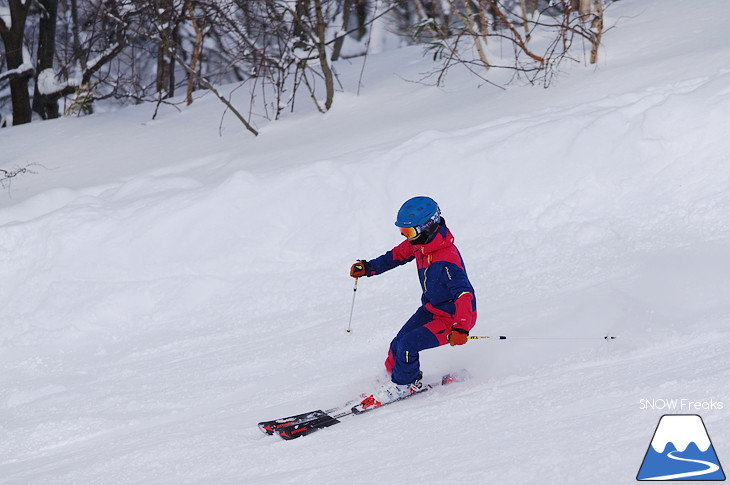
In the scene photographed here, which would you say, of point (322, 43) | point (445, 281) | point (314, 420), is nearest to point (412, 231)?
point (445, 281)

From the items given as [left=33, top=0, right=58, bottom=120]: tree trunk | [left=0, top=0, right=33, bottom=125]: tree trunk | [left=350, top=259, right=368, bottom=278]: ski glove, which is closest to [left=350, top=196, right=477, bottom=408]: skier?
[left=350, top=259, right=368, bottom=278]: ski glove

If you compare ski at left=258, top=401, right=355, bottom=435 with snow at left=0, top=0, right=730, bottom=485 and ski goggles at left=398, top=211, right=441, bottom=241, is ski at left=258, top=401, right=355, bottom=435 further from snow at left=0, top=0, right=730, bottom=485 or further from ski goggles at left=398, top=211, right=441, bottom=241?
ski goggles at left=398, top=211, right=441, bottom=241

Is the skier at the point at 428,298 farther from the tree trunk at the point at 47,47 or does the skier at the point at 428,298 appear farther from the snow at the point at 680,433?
the tree trunk at the point at 47,47

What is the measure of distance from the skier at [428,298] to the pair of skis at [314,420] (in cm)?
4

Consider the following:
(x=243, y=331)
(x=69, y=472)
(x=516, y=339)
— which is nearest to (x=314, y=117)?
(x=243, y=331)

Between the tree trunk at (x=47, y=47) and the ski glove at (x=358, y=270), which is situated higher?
the tree trunk at (x=47, y=47)

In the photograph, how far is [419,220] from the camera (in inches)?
199

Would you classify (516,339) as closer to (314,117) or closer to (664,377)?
(664,377)

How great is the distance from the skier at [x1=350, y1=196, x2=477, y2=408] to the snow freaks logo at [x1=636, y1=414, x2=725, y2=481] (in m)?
1.36

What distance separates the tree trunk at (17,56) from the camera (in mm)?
12734

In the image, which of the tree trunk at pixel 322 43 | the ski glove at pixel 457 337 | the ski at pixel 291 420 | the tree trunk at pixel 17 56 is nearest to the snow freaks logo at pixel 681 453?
the ski glove at pixel 457 337

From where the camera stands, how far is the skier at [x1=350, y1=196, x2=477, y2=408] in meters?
5.07

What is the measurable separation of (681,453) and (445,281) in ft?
5.93

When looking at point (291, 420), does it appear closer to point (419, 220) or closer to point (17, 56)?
point (419, 220)
